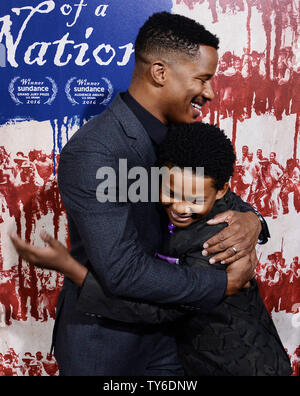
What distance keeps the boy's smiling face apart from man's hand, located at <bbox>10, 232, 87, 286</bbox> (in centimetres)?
33

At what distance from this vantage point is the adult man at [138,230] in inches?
41.7

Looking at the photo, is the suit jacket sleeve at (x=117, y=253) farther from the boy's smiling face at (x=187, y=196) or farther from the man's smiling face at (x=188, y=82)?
the man's smiling face at (x=188, y=82)

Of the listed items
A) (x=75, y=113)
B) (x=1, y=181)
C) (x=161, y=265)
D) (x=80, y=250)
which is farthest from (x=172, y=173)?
(x=1, y=181)

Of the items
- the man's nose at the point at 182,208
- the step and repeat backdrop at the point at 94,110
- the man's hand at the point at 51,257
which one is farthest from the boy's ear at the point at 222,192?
the step and repeat backdrop at the point at 94,110

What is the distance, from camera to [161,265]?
109cm

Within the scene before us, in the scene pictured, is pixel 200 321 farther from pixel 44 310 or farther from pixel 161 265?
pixel 44 310

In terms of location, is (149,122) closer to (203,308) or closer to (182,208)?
(182,208)

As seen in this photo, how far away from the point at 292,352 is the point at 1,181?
79.7 inches

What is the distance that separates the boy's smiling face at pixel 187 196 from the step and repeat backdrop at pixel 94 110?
3.20 ft

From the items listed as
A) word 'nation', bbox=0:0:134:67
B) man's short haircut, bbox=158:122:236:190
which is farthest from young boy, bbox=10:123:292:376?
word 'nation', bbox=0:0:134:67

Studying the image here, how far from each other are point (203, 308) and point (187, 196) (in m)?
0.33

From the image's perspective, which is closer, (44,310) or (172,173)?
(172,173)

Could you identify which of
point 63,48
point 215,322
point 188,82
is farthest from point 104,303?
point 63,48

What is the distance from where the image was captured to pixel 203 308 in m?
1.13
